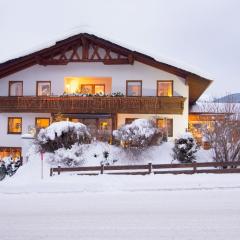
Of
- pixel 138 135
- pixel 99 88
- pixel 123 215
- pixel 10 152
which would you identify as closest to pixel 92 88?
pixel 99 88

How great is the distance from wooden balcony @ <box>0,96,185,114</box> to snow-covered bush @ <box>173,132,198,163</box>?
18.2ft

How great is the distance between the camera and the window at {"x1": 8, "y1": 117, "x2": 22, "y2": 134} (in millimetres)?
31000

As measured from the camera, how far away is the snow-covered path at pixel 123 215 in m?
8.98

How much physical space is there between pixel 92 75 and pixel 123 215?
20.2 metres

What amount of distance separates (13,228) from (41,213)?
1.82m

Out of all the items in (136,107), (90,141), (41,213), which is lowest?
(41,213)

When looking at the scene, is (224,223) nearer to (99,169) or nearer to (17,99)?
(99,169)

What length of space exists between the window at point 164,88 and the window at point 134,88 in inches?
52.7

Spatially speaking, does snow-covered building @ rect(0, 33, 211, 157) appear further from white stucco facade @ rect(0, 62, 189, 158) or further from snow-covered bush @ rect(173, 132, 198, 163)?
snow-covered bush @ rect(173, 132, 198, 163)

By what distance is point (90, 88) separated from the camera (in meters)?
31.0

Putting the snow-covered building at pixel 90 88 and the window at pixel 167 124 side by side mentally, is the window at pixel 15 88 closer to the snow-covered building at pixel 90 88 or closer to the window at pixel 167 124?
the snow-covered building at pixel 90 88

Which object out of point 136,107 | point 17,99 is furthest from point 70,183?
point 17,99

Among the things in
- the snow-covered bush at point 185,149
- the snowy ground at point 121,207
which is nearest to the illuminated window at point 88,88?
the snow-covered bush at point 185,149

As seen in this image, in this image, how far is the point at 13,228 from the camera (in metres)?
9.59
